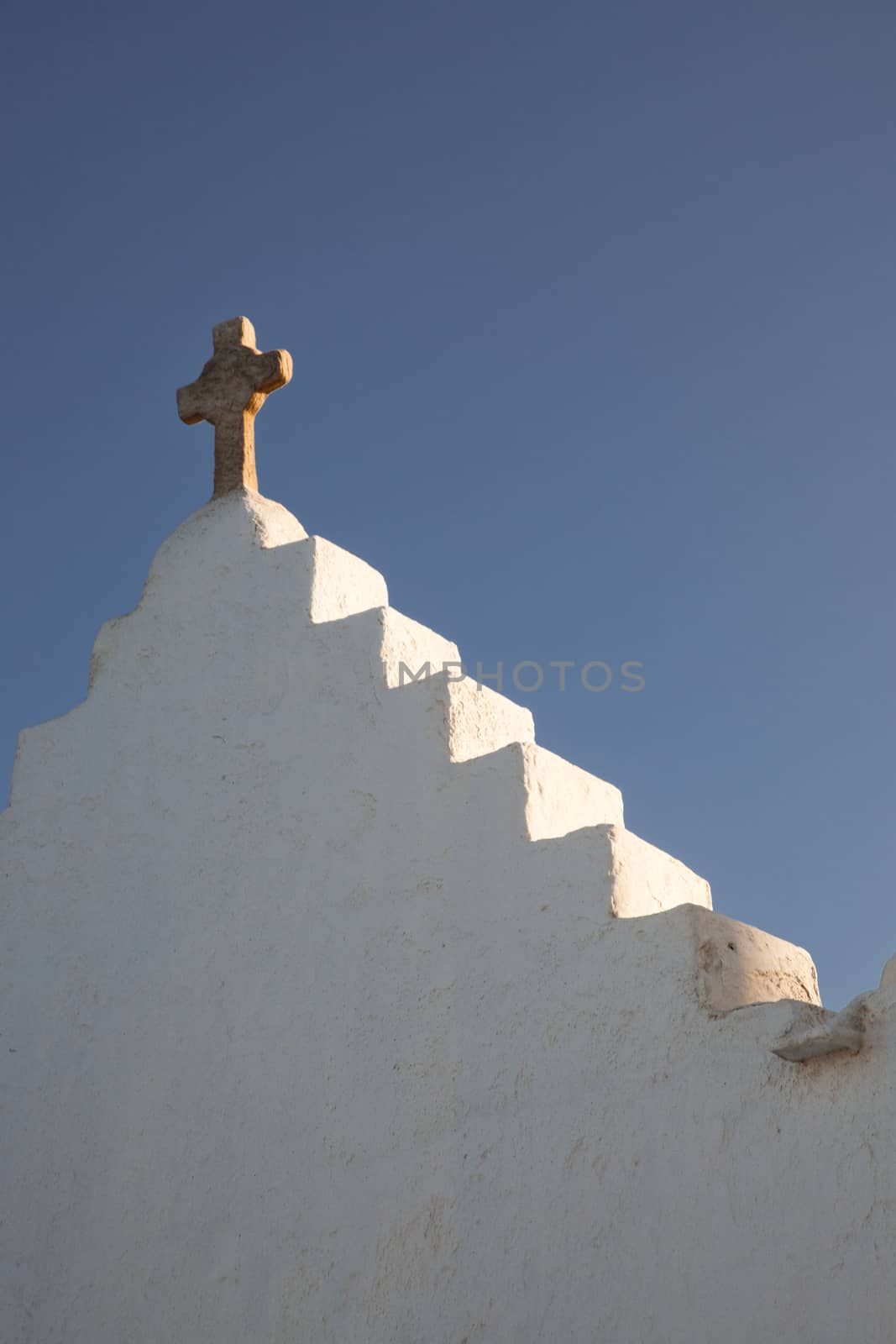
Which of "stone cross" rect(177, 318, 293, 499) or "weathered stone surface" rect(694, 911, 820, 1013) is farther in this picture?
"stone cross" rect(177, 318, 293, 499)

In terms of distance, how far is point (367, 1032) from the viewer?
14.4ft

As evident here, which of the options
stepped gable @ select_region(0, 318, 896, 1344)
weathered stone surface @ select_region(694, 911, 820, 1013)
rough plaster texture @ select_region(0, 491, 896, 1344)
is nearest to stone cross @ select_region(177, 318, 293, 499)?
stepped gable @ select_region(0, 318, 896, 1344)

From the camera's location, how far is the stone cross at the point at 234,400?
5.84 metres

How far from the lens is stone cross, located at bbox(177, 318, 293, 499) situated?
5.84 m

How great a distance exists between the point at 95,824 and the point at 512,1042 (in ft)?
6.71

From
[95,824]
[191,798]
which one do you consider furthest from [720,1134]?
[95,824]

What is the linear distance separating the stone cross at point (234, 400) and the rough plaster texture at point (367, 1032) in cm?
15

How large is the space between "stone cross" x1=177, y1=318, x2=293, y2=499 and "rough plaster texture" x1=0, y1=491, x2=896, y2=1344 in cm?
15

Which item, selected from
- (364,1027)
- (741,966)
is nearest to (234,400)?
(364,1027)

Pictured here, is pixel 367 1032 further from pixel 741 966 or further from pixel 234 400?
pixel 234 400

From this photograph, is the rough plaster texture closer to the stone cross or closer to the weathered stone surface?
the weathered stone surface

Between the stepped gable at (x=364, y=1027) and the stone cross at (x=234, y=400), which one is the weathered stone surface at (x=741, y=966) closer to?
the stepped gable at (x=364, y=1027)

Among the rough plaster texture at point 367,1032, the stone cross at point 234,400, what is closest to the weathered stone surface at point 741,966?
the rough plaster texture at point 367,1032

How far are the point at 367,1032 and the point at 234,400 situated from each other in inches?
109
